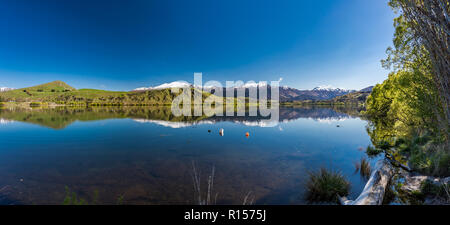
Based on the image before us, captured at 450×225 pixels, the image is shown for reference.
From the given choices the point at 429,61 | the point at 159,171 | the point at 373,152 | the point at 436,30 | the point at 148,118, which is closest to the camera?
the point at 436,30

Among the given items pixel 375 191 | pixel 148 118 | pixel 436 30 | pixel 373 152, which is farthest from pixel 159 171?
pixel 148 118

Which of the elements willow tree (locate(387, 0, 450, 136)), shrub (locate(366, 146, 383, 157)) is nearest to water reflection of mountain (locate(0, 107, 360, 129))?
shrub (locate(366, 146, 383, 157))

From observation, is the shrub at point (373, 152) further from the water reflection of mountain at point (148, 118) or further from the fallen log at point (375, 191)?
the water reflection of mountain at point (148, 118)

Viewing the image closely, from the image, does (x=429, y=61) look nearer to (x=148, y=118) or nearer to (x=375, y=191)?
(x=375, y=191)

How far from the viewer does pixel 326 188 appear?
806cm

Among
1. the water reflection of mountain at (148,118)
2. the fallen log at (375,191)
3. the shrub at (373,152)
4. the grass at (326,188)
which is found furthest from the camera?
the water reflection of mountain at (148,118)

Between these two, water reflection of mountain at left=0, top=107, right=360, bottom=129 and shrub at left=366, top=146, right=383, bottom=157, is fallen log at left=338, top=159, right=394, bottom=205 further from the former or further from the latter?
water reflection of mountain at left=0, top=107, right=360, bottom=129

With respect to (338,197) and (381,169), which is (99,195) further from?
(381,169)

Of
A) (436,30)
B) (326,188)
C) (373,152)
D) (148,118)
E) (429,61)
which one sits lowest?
(373,152)

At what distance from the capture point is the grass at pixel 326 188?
7833mm

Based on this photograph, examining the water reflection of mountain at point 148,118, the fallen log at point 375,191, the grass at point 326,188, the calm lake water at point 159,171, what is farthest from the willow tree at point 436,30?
the water reflection of mountain at point 148,118

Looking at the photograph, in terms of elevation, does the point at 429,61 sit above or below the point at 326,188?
above
